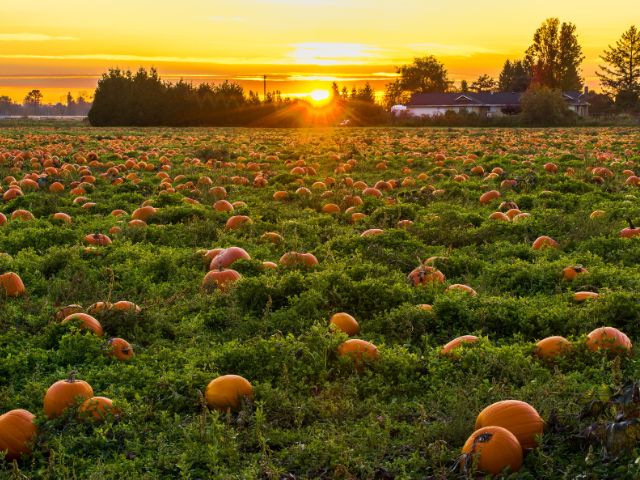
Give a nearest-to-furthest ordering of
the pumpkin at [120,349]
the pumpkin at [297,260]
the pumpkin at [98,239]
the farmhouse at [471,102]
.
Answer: the pumpkin at [120,349]
the pumpkin at [297,260]
the pumpkin at [98,239]
the farmhouse at [471,102]

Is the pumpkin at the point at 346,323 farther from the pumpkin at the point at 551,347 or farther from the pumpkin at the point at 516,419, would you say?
the pumpkin at the point at 516,419

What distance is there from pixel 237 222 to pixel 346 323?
397 centimetres

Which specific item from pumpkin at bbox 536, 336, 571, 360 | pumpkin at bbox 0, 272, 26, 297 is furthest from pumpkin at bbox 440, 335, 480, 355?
pumpkin at bbox 0, 272, 26, 297

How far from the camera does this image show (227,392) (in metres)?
4.33

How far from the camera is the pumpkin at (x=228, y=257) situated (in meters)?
7.14

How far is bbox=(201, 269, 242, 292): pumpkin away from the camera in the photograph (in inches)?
257

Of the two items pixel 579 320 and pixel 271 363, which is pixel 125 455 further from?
pixel 579 320

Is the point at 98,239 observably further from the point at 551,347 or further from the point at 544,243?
the point at 551,347

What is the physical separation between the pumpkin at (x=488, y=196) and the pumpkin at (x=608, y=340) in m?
6.31

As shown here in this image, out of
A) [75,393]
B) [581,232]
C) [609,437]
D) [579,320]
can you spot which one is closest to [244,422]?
[75,393]

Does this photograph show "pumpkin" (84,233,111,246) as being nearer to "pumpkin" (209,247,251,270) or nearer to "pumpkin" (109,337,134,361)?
"pumpkin" (209,247,251,270)

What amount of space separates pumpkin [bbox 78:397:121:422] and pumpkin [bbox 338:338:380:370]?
4.87 feet

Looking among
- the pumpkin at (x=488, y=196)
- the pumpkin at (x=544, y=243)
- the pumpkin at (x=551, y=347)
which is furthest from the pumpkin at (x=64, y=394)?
the pumpkin at (x=488, y=196)

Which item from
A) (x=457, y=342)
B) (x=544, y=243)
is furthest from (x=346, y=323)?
(x=544, y=243)
